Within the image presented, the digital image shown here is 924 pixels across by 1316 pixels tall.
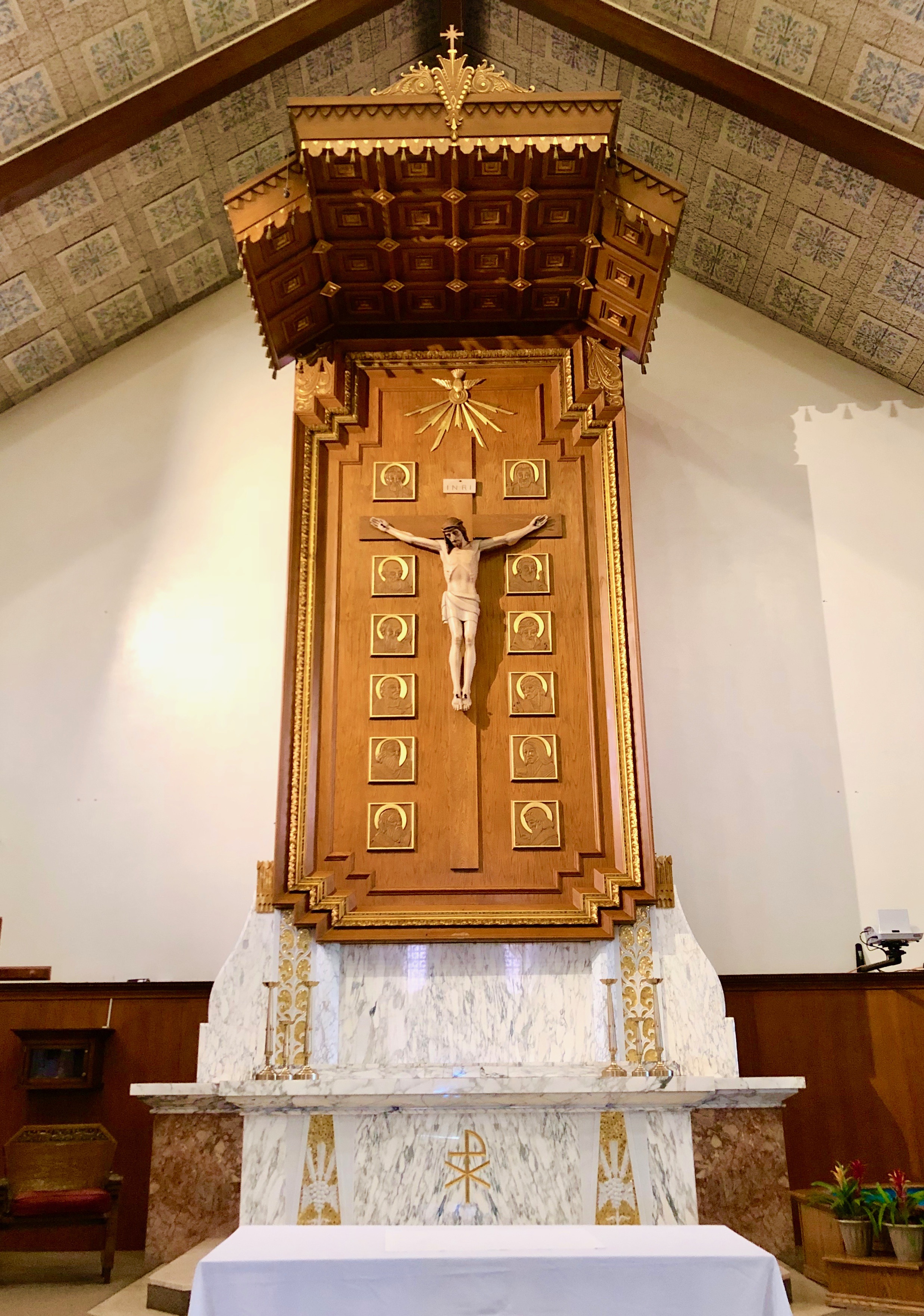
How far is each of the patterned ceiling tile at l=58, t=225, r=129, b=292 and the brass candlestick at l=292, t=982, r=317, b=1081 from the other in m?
4.86

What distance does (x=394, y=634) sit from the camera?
615 cm

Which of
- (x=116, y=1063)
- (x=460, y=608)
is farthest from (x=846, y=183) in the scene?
(x=116, y=1063)

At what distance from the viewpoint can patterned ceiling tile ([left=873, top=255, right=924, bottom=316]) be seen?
278 inches

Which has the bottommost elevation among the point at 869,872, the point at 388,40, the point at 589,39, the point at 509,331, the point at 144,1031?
the point at 144,1031

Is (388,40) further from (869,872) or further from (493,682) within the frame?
(869,872)

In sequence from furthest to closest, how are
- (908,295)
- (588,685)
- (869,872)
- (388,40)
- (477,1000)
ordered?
(388,40)
(908,295)
(869,872)
(588,685)
(477,1000)

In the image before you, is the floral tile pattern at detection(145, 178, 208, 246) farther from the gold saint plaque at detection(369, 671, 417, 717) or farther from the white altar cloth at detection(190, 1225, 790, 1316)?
the white altar cloth at detection(190, 1225, 790, 1316)

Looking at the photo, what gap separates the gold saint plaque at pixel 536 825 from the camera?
5773 mm

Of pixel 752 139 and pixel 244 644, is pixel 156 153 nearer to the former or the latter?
A: pixel 244 644

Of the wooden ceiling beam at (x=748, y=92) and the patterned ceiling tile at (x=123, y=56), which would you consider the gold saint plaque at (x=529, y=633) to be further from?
the patterned ceiling tile at (x=123, y=56)

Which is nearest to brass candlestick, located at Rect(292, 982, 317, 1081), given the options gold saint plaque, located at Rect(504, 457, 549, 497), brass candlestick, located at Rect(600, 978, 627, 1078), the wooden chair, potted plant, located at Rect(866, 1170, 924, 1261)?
the wooden chair

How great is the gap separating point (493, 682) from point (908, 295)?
3.72m

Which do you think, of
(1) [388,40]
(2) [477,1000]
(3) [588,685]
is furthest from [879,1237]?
(1) [388,40]

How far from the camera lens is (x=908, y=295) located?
7168mm
